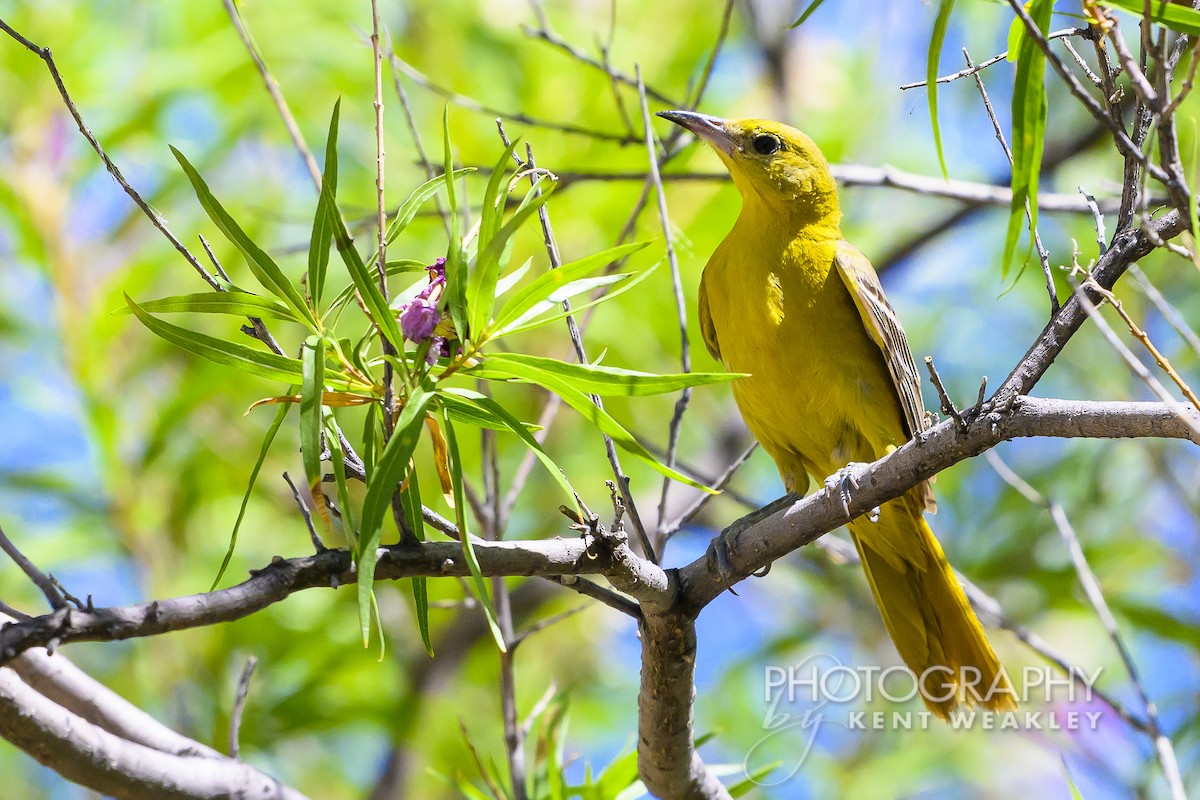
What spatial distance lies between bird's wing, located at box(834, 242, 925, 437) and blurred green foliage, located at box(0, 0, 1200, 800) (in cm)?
58

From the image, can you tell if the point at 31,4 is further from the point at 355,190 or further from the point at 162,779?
the point at 162,779

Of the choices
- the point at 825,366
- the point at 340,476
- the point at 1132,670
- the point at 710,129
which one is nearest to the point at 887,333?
the point at 825,366

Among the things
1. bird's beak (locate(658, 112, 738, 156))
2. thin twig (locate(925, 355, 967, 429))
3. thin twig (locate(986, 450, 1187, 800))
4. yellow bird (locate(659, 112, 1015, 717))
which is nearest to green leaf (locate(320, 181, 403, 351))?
thin twig (locate(925, 355, 967, 429))

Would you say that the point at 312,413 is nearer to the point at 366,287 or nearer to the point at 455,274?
the point at 366,287

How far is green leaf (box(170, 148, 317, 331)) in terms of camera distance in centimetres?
175

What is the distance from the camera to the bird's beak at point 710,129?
390 centimetres

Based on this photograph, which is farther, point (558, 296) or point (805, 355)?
point (805, 355)

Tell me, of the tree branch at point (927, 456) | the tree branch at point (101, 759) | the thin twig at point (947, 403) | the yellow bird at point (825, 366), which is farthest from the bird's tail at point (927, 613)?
the tree branch at point (101, 759)

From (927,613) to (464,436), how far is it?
7.23 ft

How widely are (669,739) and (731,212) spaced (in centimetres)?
328

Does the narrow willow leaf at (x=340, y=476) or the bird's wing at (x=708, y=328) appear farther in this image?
the bird's wing at (x=708, y=328)

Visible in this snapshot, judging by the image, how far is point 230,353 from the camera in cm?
181

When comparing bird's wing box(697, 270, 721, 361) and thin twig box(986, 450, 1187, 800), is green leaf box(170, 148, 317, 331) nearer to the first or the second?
thin twig box(986, 450, 1187, 800)

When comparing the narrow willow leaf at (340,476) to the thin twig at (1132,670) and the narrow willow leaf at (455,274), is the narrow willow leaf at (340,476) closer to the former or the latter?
the narrow willow leaf at (455,274)
